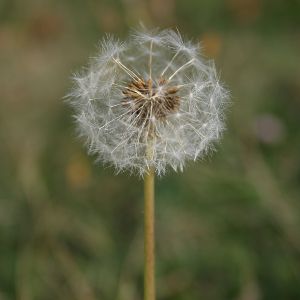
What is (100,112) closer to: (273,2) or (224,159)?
(224,159)

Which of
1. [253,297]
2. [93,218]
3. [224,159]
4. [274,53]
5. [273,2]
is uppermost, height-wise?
[273,2]

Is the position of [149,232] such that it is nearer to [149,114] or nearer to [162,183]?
[149,114]

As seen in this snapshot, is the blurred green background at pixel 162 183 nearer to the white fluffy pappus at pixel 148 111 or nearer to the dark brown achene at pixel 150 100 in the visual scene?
the white fluffy pappus at pixel 148 111

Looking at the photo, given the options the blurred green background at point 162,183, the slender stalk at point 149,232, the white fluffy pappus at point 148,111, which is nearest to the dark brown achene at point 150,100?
the white fluffy pappus at point 148,111

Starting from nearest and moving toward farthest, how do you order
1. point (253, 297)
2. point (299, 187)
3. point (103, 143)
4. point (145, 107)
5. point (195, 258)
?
point (145, 107)
point (103, 143)
point (253, 297)
point (195, 258)
point (299, 187)

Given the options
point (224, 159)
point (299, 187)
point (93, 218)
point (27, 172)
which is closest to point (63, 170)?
point (27, 172)

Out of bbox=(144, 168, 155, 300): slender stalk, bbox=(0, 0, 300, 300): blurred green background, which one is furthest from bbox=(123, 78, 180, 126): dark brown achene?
bbox=(0, 0, 300, 300): blurred green background

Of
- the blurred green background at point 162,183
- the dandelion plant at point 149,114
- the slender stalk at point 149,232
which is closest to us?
the slender stalk at point 149,232
